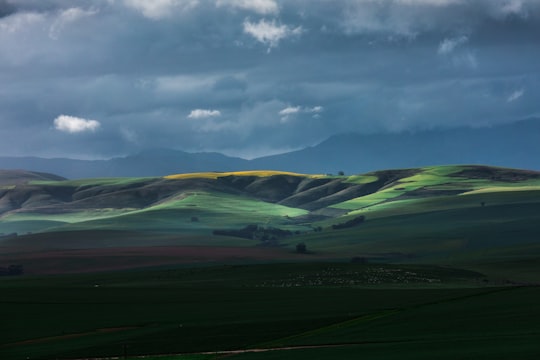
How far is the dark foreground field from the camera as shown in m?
61.6

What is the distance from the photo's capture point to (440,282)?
123m

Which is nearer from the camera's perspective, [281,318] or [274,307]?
[281,318]

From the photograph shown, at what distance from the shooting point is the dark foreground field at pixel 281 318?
202 feet

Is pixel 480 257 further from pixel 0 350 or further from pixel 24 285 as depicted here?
pixel 0 350

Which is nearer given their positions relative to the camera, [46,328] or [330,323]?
[330,323]

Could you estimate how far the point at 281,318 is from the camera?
81.9 metres

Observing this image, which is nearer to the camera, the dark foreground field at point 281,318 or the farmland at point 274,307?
the dark foreground field at point 281,318

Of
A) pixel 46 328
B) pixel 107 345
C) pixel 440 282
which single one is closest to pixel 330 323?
pixel 107 345

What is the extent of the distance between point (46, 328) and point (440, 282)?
181 ft

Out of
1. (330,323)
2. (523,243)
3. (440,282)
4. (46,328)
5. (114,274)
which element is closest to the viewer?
(330,323)

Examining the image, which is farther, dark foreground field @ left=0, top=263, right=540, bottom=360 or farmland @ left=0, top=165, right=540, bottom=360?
farmland @ left=0, top=165, right=540, bottom=360

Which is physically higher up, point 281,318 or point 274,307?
point 274,307

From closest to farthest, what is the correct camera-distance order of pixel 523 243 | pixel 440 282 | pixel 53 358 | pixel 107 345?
pixel 53 358
pixel 107 345
pixel 440 282
pixel 523 243

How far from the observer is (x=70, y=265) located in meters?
168
